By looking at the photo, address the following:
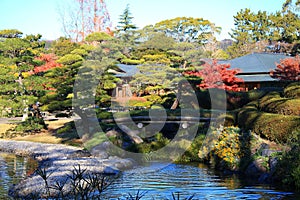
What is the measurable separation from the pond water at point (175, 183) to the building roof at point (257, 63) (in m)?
20.1

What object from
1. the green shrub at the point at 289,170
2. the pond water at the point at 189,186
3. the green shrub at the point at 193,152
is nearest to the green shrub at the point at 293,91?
the green shrub at the point at 193,152

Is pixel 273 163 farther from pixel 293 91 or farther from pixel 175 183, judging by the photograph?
pixel 293 91

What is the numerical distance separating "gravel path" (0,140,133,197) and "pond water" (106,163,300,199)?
2.44ft

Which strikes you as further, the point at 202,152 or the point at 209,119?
the point at 209,119

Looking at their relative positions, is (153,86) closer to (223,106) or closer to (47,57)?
(223,106)

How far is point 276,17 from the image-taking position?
42.9 metres

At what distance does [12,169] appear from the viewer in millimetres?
10859

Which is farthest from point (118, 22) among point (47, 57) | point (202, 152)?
point (202, 152)

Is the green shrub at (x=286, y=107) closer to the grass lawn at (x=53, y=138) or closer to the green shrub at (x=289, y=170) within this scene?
the green shrub at (x=289, y=170)

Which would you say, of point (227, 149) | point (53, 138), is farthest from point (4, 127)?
point (227, 149)

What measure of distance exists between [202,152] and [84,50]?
8090 millimetres

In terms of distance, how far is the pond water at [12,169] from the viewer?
8.81m

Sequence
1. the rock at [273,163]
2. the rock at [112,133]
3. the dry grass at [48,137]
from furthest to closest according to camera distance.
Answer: the dry grass at [48,137] → the rock at [112,133] → the rock at [273,163]

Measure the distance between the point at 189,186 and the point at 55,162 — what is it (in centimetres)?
429
